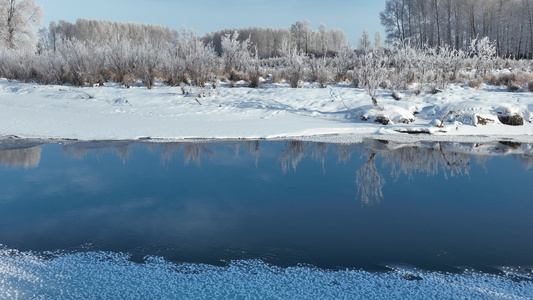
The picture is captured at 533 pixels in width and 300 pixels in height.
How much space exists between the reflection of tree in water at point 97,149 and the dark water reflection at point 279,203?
3 cm

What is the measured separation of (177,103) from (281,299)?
396 inches

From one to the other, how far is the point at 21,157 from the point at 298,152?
4.72m

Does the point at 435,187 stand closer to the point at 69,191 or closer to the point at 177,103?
the point at 69,191

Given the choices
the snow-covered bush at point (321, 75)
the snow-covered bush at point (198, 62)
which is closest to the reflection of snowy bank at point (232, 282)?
the snow-covered bush at point (198, 62)

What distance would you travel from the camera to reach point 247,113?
12266 millimetres

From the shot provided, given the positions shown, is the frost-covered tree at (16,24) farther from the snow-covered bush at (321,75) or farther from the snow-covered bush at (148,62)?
the snow-covered bush at (321,75)

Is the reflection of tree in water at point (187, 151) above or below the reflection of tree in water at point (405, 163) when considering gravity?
above

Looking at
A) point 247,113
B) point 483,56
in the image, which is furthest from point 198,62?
point 483,56

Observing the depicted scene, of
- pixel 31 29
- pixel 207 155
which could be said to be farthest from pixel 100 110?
pixel 31 29

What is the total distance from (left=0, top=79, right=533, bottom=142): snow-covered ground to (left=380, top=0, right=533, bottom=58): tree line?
1018 inches

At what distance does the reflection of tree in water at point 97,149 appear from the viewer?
28.0 feet

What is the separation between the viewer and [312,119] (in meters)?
11.7

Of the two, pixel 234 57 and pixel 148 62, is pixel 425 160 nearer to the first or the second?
pixel 148 62

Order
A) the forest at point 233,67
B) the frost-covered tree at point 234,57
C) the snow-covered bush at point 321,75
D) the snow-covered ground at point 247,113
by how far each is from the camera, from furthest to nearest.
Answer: the frost-covered tree at point 234,57, the snow-covered bush at point 321,75, the forest at point 233,67, the snow-covered ground at point 247,113
